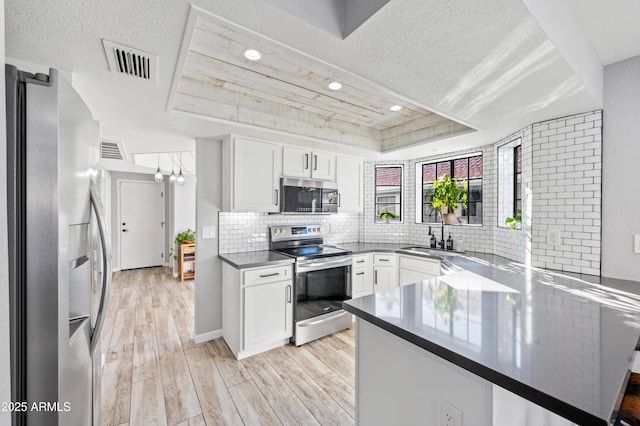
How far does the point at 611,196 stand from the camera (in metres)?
1.96

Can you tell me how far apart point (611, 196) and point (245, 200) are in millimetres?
3011

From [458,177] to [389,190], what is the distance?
3.19ft

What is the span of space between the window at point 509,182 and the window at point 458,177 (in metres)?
0.33

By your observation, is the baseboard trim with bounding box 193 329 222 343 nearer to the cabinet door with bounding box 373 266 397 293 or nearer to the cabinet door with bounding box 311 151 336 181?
the cabinet door with bounding box 373 266 397 293

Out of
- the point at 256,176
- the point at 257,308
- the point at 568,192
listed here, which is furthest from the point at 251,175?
the point at 568,192

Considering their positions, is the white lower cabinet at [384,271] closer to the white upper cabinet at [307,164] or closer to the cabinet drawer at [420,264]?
the cabinet drawer at [420,264]

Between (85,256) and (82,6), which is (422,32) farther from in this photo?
(85,256)

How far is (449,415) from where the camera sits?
3.12ft

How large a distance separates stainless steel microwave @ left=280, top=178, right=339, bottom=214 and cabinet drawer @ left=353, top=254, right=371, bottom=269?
0.66m

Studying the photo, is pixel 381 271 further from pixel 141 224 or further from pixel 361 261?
pixel 141 224

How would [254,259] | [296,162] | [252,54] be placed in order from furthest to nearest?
[296,162] → [254,259] → [252,54]

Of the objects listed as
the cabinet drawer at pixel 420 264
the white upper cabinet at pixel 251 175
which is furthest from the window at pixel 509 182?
the white upper cabinet at pixel 251 175

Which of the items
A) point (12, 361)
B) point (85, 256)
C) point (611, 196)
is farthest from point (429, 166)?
point (12, 361)

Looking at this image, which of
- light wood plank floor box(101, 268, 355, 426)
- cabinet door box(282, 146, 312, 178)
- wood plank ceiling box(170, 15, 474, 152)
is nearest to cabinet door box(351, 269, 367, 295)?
light wood plank floor box(101, 268, 355, 426)
